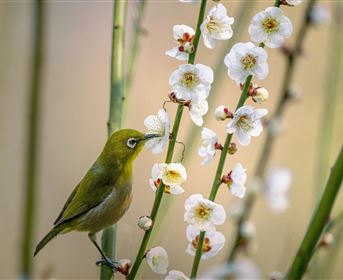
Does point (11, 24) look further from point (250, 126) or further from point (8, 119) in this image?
point (8, 119)

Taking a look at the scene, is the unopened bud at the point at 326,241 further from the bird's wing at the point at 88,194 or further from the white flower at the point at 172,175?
the bird's wing at the point at 88,194

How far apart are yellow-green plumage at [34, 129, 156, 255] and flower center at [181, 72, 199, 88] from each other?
65 cm

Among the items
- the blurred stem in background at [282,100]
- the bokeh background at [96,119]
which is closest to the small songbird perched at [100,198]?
the blurred stem in background at [282,100]

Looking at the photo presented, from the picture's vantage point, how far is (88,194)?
190 cm

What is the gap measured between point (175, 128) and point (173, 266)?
13.5ft

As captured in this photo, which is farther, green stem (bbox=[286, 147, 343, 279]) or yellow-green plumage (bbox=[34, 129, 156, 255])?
yellow-green plumage (bbox=[34, 129, 156, 255])

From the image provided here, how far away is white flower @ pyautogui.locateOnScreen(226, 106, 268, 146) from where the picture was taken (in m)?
1.07

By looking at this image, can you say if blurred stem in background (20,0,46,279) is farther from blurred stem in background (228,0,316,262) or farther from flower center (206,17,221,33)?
blurred stem in background (228,0,316,262)

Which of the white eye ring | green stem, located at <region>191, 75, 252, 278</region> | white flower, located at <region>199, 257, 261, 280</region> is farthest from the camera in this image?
the white eye ring

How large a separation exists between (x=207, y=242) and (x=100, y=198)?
79 centimetres

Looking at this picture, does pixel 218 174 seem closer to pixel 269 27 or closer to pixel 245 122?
pixel 245 122

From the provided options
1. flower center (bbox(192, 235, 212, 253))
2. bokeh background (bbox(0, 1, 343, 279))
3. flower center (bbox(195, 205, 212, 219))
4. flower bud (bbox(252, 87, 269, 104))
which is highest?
flower bud (bbox(252, 87, 269, 104))

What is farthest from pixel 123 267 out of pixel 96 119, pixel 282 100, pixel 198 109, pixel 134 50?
pixel 96 119

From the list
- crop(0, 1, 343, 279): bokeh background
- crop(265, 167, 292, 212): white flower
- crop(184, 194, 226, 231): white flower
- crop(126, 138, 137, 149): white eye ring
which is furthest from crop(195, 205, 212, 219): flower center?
crop(0, 1, 343, 279): bokeh background
